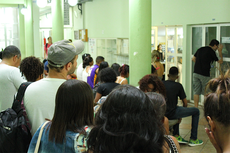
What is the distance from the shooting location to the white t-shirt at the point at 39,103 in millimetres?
2273

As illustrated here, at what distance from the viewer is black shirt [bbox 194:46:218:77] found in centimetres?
670

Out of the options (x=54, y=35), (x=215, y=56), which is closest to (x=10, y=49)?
(x=54, y=35)

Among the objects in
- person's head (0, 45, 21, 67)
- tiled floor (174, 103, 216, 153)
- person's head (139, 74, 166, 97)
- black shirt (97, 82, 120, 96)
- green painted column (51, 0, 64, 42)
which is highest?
green painted column (51, 0, 64, 42)

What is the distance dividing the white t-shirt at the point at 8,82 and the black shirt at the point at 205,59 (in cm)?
475

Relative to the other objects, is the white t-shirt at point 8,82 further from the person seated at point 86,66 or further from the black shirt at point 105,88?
the person seated at point 86,66

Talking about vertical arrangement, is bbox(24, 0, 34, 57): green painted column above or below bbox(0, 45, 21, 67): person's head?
above

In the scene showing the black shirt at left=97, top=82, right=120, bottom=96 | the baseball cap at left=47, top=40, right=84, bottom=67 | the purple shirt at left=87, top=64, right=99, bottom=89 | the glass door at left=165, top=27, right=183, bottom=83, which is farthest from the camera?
the glass door at left=165, top=27, right=183, bottom=83

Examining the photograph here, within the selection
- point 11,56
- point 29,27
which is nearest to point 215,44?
point 11,56

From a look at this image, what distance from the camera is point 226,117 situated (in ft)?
4.57

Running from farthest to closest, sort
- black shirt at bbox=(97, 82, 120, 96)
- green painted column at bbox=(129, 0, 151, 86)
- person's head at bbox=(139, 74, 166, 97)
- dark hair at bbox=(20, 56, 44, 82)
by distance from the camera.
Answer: black shirt at bbox=(97, 82, 120, 96) < green painted column at bbox=(129, 0, 151, 86) < person's head at bbox=(139, 74, 166, 97) < dark hair at bbox=(20, 56, 44, 82)

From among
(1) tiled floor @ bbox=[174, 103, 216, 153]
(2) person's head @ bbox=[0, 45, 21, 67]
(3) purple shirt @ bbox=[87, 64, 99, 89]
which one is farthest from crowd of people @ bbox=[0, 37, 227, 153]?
(3) purple shirt @ bbox=[87, 64, 99, 89]

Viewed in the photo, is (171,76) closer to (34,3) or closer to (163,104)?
(163,104)

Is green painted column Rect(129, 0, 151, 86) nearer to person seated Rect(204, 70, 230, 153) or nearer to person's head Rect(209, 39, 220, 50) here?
person seated Rect(204, 70, 230, 153)

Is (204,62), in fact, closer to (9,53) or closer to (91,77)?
(91,77)
